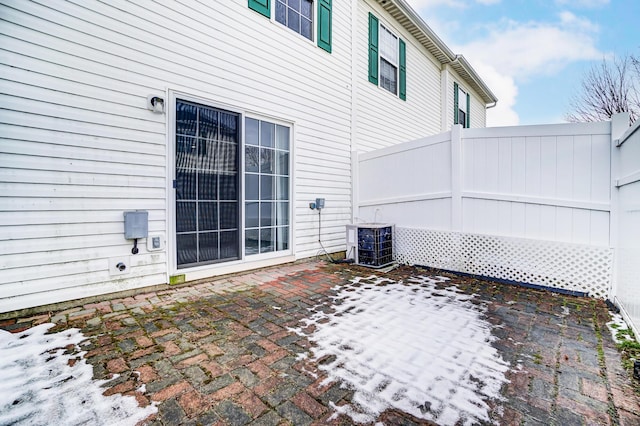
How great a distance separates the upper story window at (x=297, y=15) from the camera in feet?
15.5

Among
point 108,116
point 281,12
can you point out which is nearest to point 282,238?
point 108,116

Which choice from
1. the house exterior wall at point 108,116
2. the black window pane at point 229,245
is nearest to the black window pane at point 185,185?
the house exterior wall at point 108,116

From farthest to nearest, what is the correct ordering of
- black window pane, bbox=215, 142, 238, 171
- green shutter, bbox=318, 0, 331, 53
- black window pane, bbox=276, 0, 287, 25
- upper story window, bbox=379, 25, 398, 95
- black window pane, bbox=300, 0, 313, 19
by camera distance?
upper story window, bbox=379, 25, 398, 95 < green shutter, bbox=318, 0, 331, 53 < black window pane, bbox=300, 0, 313, 19 < black window pane, bbox=276, 0, 287, 25 < black window pane, bbox=215, 142, 238, 171

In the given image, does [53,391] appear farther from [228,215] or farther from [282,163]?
[282,163]

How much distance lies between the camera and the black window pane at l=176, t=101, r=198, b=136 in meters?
3.61

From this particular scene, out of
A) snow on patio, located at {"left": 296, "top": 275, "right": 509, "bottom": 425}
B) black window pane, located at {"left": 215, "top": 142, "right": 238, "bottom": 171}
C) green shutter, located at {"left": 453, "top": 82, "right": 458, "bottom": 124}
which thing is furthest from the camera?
green shutter, located at {"left": 453, "top": 82, "right": 458, "bottom": 124}

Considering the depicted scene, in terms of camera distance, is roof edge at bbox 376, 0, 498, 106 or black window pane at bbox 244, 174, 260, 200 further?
roof edge at bbox 376, 0, 498, 106

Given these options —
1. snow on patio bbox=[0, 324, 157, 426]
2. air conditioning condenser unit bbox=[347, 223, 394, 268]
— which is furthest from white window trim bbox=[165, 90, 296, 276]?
snow on patio bbox=[0, 324, 157, 426]

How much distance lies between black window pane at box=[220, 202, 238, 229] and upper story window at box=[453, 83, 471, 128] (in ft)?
27.4

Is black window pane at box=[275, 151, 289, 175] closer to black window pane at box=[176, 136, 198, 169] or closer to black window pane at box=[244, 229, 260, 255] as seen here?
black window pane at box=[244, 229, 260, 255]

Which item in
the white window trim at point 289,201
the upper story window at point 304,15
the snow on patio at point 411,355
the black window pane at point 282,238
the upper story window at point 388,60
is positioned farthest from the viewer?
the upper story window at point 388,60

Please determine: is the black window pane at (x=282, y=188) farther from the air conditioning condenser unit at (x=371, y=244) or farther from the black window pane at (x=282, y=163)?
the air conditioning condenser unit at (x=371, y=244)

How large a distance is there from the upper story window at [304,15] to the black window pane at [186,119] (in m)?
1.83

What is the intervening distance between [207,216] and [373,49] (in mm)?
5314
